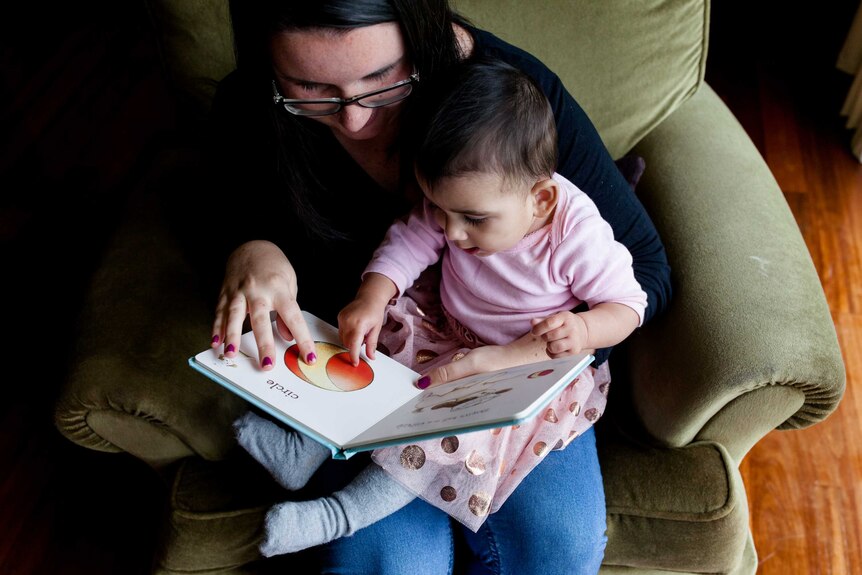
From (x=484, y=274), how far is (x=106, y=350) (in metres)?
0.58

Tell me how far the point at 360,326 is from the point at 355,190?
0.89 feet

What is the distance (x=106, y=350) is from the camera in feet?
3.92

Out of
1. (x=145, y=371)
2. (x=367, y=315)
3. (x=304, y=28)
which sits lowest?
(x=145, y=371)

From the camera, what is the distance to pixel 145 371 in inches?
46.6

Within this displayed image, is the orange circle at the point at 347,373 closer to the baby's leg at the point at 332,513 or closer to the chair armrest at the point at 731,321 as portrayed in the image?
the baby's leg at the point at 332,513

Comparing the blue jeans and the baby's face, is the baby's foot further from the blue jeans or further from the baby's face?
the baby's face

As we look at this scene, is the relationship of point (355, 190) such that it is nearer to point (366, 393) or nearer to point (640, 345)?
point (366, 393)

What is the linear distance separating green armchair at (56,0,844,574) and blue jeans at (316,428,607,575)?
0.27 feet

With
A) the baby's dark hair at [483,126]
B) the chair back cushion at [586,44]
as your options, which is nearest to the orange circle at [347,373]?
the baby's dark hair at [483,126]

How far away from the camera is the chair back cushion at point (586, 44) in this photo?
1374mm

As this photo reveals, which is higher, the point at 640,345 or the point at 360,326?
the point at 360,326

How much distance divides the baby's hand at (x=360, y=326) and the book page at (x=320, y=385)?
0.01 meters

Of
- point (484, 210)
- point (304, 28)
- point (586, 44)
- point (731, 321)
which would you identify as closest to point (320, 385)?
point (484, 210)

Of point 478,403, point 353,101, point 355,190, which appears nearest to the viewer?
point 478,403
